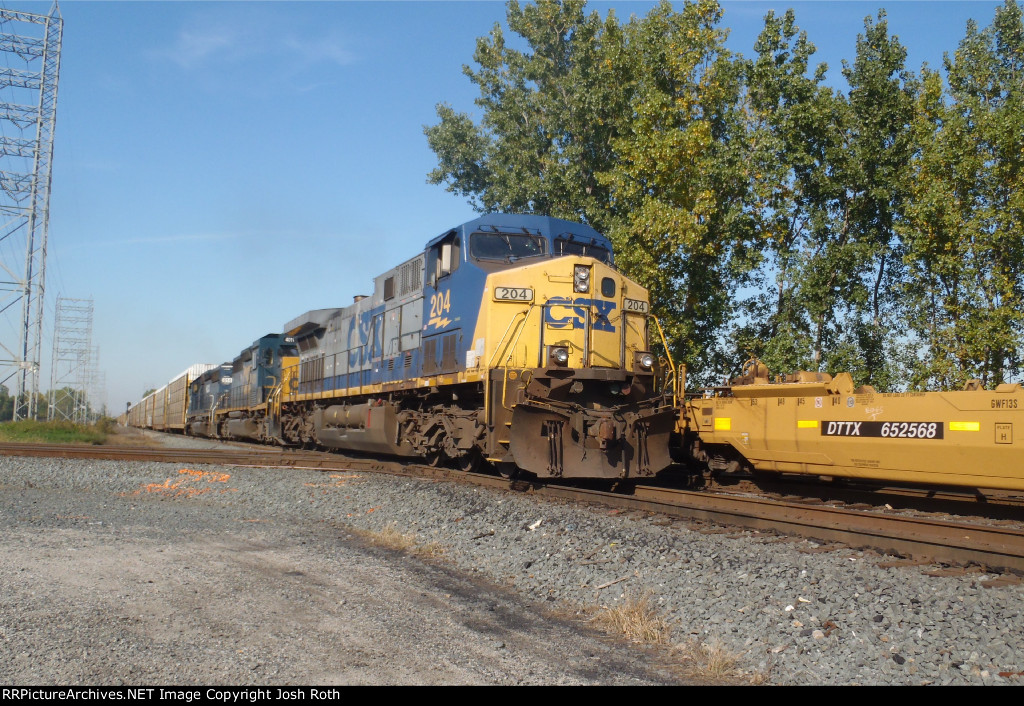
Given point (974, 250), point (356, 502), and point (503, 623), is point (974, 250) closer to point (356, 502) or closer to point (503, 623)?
point (356, 502)

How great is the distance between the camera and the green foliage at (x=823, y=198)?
1495 cm

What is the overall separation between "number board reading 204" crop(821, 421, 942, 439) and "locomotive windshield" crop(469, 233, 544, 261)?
4.46m

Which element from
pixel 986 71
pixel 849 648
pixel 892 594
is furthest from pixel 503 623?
pixel 986 71

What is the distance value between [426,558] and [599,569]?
1.81 meters

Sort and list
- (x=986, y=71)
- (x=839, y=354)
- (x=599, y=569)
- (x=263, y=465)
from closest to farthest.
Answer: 1. (x=599, y=569)
2. (x=263, y=465)
3. (x=839, y=354)
4. (x=986, y=71)

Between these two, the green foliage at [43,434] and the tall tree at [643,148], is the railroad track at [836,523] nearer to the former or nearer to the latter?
the tall tree at [643,148]

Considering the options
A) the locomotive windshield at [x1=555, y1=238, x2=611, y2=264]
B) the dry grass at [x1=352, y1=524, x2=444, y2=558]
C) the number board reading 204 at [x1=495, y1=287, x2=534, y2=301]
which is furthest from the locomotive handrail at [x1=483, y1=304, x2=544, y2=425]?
the dry grass at [x1=352, y1=524, x2=444, y2=558]

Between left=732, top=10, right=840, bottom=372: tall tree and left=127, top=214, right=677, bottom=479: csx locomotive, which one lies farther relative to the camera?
left=732, top=10, right=840, bottom=372: tall tree

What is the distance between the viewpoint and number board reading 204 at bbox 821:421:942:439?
8047mm

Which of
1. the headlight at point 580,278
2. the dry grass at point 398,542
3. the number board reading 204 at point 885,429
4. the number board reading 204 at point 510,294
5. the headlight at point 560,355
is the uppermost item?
the headlight at point 580,278

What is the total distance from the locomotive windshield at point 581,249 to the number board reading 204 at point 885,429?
3.99 meters

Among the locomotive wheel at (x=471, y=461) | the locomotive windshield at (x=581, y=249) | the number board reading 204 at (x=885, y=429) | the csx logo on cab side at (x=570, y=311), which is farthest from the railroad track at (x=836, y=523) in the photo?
the locomotive windshield at (x=581, y=249)

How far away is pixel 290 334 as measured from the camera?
21.7m

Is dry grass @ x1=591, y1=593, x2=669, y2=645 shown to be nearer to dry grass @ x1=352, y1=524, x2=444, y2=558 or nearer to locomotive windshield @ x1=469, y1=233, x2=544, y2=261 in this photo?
dry grass @ x1=352, y1=524, x2=444, y2=558
